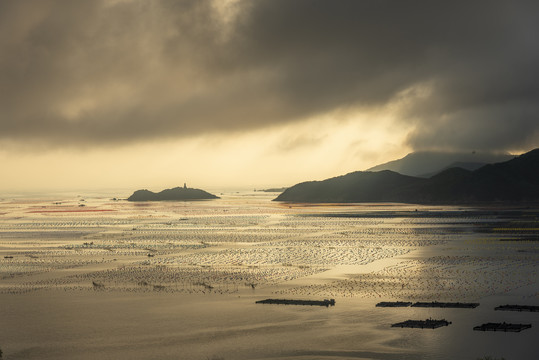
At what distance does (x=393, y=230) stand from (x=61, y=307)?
120 meters

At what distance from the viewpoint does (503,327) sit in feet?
209

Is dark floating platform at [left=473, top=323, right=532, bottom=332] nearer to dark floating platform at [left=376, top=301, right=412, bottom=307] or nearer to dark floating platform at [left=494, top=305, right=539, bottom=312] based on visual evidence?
dark floating platform at [left=494, top=305, right=539, bottom=312]

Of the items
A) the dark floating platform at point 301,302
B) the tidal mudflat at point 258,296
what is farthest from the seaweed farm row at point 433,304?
the dark floating platform at point 301,302

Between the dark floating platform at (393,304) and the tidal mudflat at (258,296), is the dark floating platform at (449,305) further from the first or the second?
the tidal mudflat at (258,296)

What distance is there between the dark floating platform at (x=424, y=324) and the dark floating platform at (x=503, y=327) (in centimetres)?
335

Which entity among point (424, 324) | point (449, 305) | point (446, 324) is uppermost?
point (449, 305)


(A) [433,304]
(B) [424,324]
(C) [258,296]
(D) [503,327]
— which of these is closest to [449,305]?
(A) [433,304]

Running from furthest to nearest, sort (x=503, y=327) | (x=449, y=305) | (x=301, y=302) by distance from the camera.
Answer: (x=301, y=302), (x=449, y=305), (x=503, y=327)

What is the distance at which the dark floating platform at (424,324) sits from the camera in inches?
2554

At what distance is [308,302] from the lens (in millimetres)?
76812

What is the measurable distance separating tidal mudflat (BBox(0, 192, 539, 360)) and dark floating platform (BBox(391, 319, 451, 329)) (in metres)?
1.07

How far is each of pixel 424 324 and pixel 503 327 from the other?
7530mm

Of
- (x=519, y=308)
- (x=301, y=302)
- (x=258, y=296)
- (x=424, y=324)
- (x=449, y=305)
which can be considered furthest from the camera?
(x=258, y=296)

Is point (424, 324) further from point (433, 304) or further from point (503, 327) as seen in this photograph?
point (433, 304)
